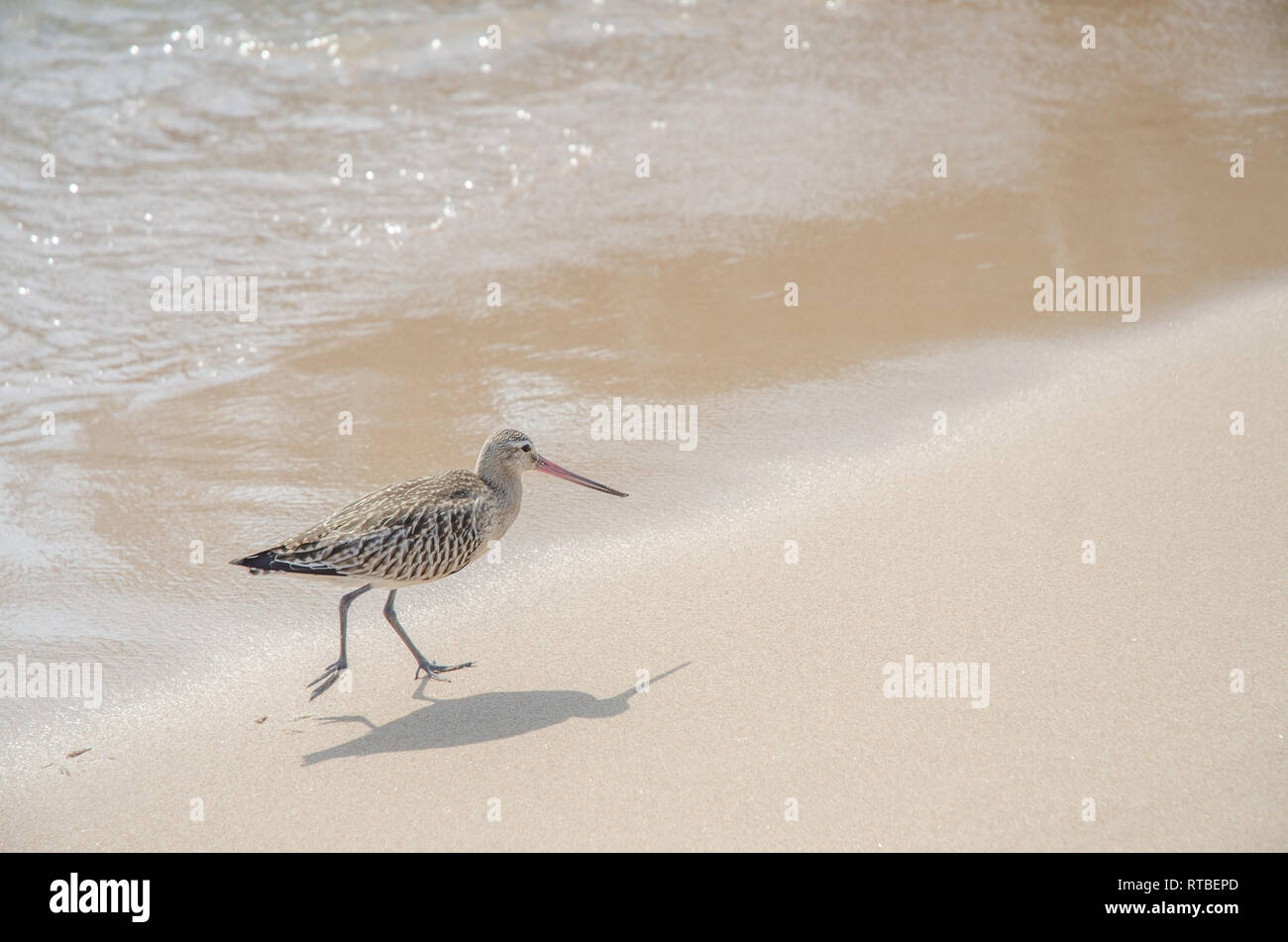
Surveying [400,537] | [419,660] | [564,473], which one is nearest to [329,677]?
[419,660]

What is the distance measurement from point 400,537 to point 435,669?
0.54m

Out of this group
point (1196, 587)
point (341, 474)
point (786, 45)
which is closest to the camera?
point (1196, 587)

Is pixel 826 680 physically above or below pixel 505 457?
below

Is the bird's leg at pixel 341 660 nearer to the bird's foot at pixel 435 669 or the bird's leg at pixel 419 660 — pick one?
the bird's leg at pixel 419 660

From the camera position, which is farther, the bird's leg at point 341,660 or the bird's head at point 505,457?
the bird's head at point 505,457

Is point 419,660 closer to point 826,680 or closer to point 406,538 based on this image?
point 406,538

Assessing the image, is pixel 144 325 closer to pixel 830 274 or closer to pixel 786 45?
pixel 830 274

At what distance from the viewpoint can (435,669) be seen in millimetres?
4477

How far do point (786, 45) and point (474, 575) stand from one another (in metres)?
7.24

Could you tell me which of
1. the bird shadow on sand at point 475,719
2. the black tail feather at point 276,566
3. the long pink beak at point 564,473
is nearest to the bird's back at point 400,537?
the black tail feather at point 276,566

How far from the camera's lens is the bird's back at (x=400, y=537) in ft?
14.5

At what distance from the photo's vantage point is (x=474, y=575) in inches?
201

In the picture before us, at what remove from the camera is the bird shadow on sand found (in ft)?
13.6

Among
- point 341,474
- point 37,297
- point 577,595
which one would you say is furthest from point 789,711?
point 37,297
